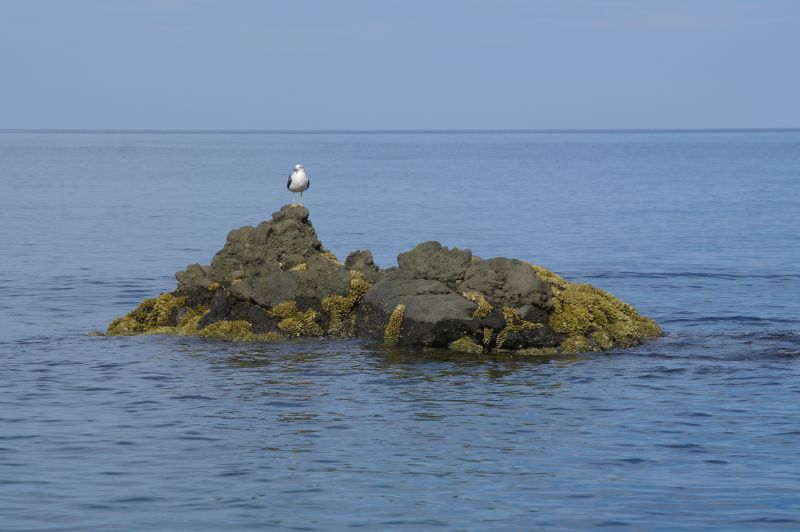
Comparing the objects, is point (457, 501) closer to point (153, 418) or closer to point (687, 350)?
point (153, 418)

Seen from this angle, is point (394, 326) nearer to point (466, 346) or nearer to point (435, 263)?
point (466, 346)

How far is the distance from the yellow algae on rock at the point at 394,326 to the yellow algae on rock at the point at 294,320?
6.13 ft

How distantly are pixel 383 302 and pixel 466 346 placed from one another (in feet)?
7.66

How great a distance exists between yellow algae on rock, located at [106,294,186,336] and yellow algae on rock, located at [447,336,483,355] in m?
7.10

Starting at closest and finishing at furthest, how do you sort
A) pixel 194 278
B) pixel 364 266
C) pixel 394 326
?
pixel 394 326 → pixel 194 278 → pixel 364 266

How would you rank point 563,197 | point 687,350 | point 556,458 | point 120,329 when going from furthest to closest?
point 563,197 < point 120,329 < point 687,350 < point 556,458

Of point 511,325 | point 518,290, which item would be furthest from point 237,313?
point 518,290

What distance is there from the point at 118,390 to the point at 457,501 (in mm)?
8886

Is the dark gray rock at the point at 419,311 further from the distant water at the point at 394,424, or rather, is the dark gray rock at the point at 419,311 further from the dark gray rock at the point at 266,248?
the dark gray rock at the point at 266,248

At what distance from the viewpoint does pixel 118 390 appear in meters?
22.6

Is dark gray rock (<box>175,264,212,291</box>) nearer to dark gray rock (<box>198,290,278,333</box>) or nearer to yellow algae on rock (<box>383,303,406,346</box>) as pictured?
dark gray rock (<box>198,290,278,333</box>)

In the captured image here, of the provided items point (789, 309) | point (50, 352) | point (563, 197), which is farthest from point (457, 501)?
point (563, 197)

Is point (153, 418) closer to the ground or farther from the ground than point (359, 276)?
closer to the ground

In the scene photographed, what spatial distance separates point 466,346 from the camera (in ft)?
85.5
